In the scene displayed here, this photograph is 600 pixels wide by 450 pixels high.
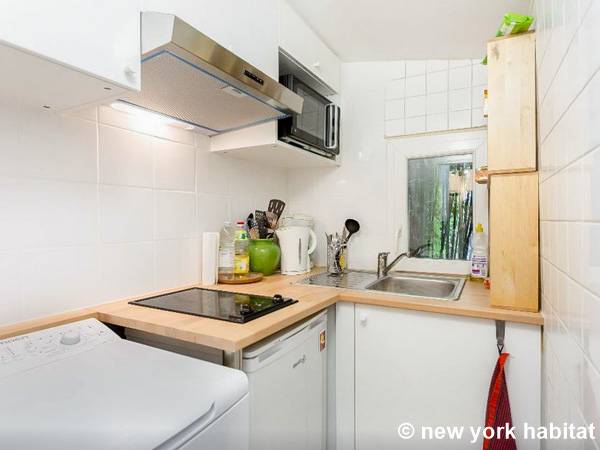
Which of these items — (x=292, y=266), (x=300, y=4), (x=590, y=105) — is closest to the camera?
(x=590, y=105)

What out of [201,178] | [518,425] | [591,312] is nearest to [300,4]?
[201,178]

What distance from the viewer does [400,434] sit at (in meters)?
1.29

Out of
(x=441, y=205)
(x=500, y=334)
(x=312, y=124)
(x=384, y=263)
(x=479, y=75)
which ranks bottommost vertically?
(x=500, y=334)

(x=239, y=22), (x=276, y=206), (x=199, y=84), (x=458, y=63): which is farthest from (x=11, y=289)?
(x=458, y=63)

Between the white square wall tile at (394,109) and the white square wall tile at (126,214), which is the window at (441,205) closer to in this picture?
the white square wall tile at (394,109)

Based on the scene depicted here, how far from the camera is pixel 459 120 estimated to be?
175 centimetres

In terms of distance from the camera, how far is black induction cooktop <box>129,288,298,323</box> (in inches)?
40.8

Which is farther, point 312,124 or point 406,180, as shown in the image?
point 406,180

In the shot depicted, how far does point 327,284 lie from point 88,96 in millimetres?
1177

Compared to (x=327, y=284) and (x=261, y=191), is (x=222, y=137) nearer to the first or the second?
(x=261, y=191)

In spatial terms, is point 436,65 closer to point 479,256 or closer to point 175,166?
point 479,256

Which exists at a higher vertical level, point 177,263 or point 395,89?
point 395,89

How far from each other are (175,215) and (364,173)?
111cm

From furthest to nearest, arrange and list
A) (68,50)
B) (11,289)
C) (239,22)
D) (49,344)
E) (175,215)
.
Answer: (175,215)
(239,22)
(11,289)
(49,344)
(68,50)
